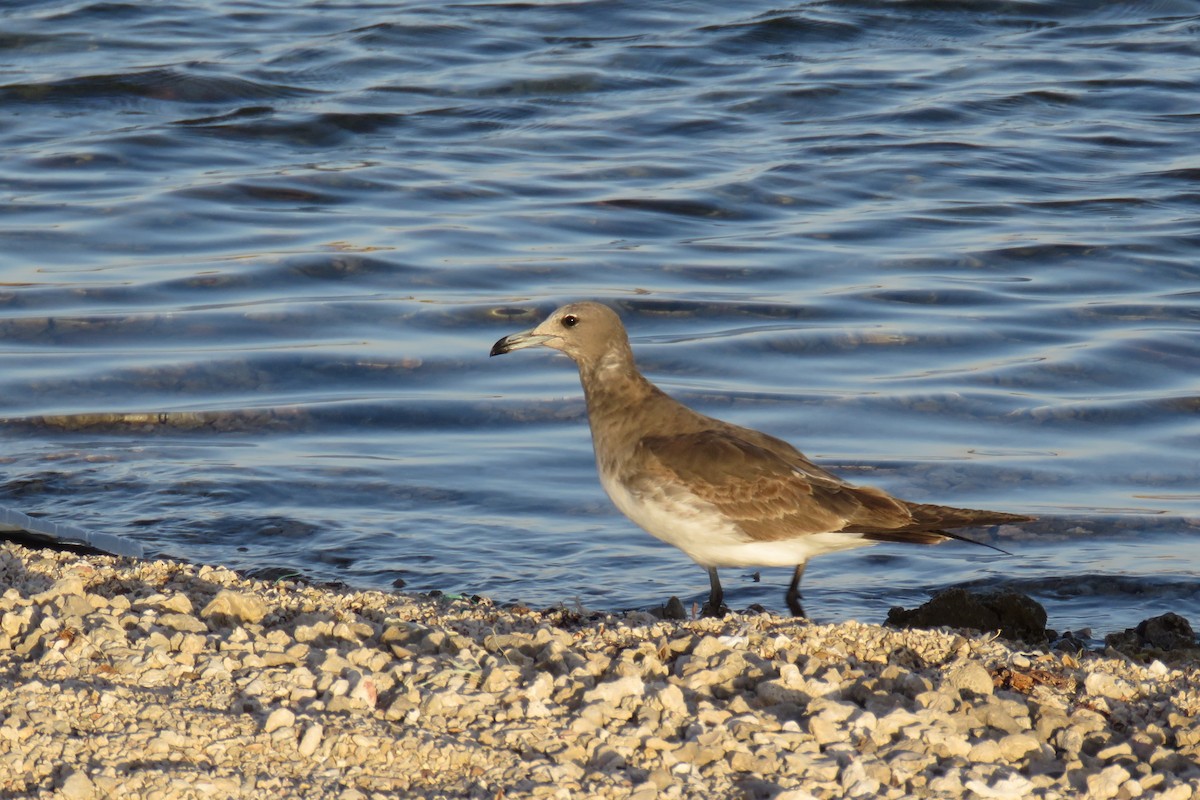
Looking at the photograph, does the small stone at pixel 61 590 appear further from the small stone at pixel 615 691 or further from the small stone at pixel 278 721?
the small stone at pixel 615 691

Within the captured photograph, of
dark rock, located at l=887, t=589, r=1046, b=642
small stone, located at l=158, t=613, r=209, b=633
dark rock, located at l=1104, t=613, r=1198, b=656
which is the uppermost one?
small stone, located at l=158, t=613, r=209, b=633

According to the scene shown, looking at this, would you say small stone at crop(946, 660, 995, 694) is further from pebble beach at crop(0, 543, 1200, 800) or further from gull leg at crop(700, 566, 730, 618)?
gull leg at crop(700, 566, 730, 618)

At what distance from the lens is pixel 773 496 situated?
21.7 feet

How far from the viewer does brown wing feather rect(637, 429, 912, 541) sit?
658cm

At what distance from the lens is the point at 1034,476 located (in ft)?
31.3

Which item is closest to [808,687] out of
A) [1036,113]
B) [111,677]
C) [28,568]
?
[111,677]

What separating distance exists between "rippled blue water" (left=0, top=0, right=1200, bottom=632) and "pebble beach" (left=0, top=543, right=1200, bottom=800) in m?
2.51

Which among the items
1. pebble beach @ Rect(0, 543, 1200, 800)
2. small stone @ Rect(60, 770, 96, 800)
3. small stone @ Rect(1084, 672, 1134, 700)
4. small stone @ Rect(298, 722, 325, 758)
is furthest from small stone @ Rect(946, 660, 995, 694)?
small stone @ Rect(60, 770, 96, 800)

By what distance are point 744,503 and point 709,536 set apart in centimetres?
20

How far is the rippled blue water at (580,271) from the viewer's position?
895 centimetres

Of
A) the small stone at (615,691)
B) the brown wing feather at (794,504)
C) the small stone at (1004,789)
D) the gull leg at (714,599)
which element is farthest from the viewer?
the gull leg at (714,599)

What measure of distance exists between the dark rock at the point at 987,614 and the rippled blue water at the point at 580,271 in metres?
0.83

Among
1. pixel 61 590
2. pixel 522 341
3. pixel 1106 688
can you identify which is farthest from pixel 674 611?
pixel 61 590

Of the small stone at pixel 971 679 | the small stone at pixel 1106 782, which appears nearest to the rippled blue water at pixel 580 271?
the small stone at pixel 971 679
